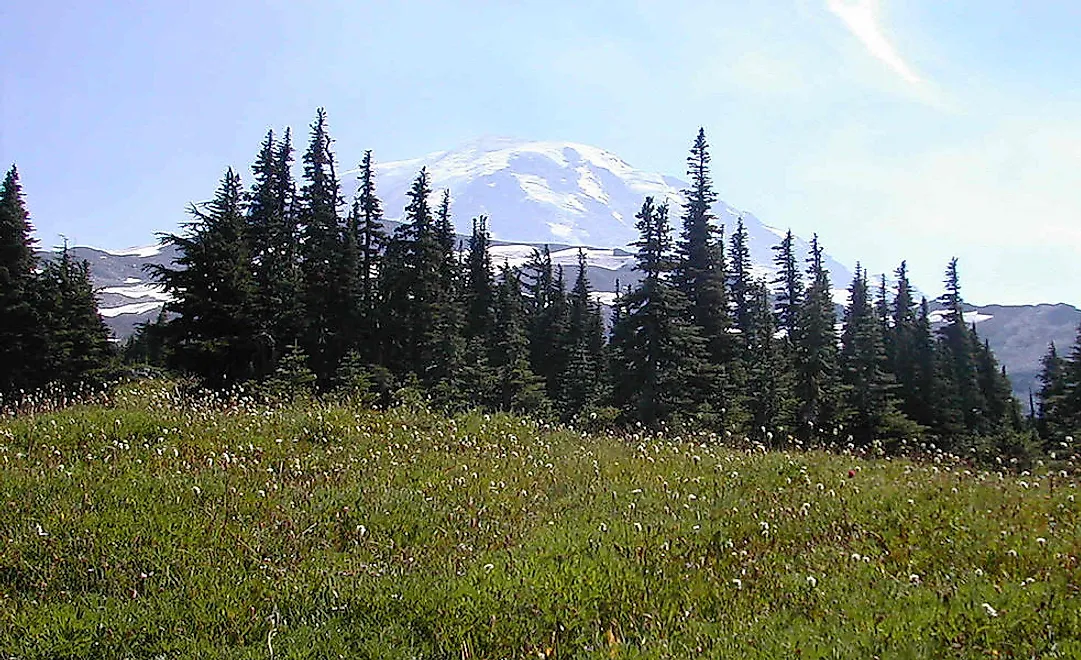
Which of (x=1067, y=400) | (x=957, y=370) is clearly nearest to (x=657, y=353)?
(x=1067, y=400)

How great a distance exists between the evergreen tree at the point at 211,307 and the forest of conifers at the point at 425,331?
0.22 feet

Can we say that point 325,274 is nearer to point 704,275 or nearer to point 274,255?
point 274,255

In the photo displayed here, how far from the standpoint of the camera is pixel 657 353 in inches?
1240

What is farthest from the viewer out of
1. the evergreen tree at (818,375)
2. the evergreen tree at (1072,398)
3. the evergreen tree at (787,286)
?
the evergreen tree at (787,286)

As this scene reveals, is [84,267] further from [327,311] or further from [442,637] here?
[442,637]

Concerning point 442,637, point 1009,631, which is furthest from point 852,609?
point 442,637

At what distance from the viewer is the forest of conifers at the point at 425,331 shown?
1107 inches

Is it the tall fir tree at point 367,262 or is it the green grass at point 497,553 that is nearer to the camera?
the green grass at point 497,553

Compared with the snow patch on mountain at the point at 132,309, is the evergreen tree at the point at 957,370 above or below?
below

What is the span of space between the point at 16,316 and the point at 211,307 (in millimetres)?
13972

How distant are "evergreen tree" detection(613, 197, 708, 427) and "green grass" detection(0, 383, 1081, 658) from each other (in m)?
21.2

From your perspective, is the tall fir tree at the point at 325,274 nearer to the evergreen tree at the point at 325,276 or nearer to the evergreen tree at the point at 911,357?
the evergreen tree at the point at 325,276

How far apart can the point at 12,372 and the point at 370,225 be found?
688 inches

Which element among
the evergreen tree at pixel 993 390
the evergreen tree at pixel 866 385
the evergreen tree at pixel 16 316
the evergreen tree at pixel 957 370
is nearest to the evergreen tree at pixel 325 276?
the evergreen tree at pixel 16 316
